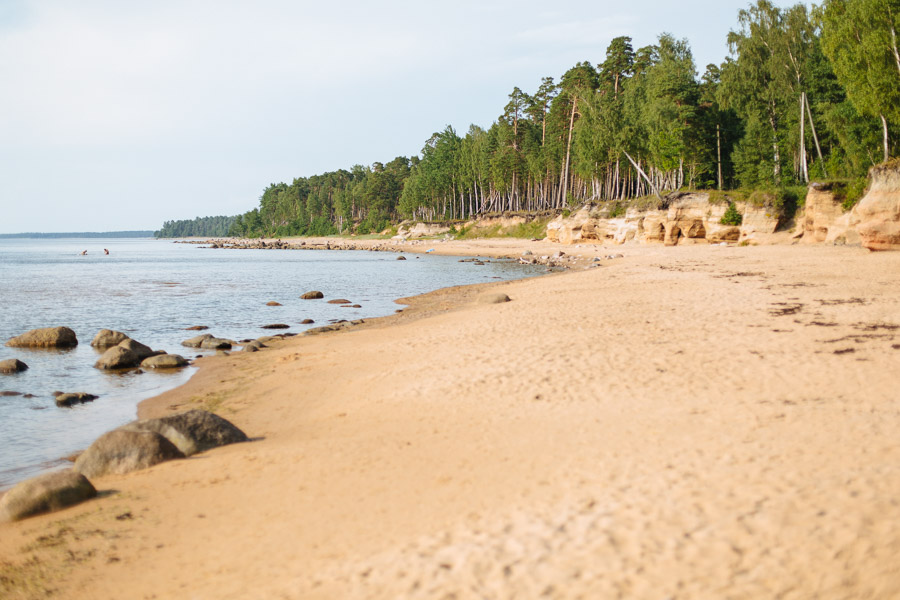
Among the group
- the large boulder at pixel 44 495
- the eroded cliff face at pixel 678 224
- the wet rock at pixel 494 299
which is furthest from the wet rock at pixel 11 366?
the eroded cliff face at pixel 678 224

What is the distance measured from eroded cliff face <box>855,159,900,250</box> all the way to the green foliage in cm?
1607

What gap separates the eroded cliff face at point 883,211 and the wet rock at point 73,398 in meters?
30.8

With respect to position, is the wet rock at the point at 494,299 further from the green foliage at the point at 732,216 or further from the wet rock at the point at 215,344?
the green foliage at the point at 732,216

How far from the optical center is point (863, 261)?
24.3m

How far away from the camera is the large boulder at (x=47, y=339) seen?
18969 mm

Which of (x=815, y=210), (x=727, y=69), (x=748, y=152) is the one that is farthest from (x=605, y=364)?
(x=727, y=69)

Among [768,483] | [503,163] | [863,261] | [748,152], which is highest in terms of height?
[503,163]

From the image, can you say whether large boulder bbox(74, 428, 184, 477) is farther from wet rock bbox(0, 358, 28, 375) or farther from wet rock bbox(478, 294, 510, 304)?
wet rock bbox(478, 294, 510, 304)

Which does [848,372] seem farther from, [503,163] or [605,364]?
[503,163]

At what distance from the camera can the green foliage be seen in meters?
43.6

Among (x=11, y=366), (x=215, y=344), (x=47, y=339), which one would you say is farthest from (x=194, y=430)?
(x=47, y=339)

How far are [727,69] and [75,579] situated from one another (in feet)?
191

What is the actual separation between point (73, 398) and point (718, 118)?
186 feet

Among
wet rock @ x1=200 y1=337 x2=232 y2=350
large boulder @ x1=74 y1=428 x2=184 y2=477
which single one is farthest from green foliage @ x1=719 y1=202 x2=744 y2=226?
large boulder @ x1=74 y1=428 x2=184 y2=477
